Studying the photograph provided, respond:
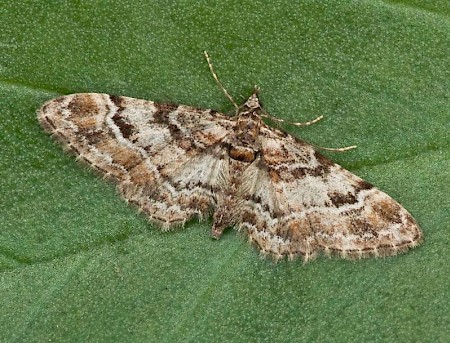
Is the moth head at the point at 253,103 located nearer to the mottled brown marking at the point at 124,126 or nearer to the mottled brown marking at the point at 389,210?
the mottled brown marking at the point at 124,126

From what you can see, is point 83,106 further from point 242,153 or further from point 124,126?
point 242,153

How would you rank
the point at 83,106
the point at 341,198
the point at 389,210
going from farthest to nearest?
the point at 341,198 → the point at 389,210 → the point at 83,106

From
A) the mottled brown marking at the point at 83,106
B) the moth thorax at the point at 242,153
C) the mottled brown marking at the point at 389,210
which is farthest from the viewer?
the moth thorax at the point at 242,153

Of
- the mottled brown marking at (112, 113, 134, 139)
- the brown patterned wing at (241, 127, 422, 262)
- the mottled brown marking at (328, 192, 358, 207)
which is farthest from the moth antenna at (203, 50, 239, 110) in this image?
the mottled brown marking at (328, 192, 358, 207)

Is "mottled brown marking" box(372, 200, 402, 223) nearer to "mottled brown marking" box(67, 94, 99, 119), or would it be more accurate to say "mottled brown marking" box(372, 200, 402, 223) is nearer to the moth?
the moth

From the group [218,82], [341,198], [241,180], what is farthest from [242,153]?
[341,198]

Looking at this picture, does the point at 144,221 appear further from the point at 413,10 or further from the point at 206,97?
the point at 413,10

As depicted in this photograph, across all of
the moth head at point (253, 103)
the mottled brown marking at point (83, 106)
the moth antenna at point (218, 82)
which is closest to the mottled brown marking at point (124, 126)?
the mottled brown marking at point (83, 106)
